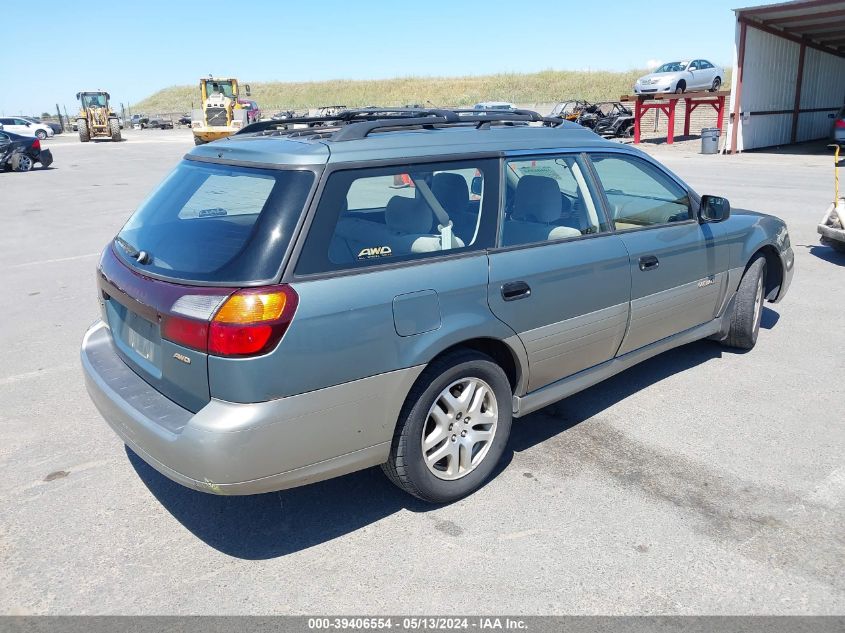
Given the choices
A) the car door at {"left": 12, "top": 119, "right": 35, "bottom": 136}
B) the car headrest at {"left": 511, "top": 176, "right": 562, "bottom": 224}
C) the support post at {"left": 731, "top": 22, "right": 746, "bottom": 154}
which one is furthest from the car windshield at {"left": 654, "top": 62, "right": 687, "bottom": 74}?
the car door at {"left": 12, "top": 119, "right": 35, "bottom": 136}

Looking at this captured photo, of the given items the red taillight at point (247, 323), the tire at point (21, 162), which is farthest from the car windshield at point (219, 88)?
the red taillight at point (247, 323)

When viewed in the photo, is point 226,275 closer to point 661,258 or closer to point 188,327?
point 188,327

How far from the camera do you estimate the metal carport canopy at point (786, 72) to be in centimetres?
2428

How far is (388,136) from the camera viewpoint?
3.34 metres

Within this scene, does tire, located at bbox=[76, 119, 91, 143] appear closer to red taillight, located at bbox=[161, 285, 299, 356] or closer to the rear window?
the rear window

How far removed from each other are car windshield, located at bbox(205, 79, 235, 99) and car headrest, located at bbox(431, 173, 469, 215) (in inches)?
1366

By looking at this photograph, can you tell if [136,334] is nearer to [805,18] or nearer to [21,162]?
[21,162]

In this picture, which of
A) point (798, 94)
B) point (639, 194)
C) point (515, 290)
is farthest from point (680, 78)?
point (515, 290)

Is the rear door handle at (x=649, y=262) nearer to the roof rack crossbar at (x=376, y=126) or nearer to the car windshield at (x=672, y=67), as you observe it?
the roof rack crossbar at (x=376, y=126)

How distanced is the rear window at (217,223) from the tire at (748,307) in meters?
3.56

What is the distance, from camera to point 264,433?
2.72 meters

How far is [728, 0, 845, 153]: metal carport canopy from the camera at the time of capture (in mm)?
24281

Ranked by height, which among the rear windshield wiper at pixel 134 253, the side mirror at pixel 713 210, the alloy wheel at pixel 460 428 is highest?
the rear windshield wiper at pixel 134 253

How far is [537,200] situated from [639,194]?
1.19 metres
